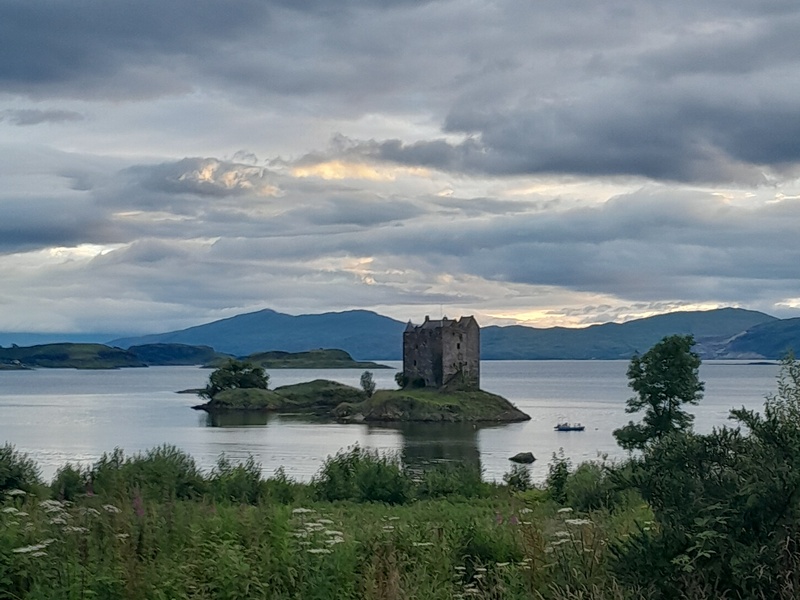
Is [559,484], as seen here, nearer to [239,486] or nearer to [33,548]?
[239,486]

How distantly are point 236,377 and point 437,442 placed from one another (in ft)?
215

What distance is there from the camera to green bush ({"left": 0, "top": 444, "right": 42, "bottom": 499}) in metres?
19.8

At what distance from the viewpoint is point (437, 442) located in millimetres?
87750

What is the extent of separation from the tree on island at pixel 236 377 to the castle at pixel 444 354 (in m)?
29.3

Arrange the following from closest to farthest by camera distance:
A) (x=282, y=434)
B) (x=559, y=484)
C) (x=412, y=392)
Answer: (x=559, y=484), (x=282, y=434), (x=412, y=392)

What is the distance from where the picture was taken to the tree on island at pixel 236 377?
144m

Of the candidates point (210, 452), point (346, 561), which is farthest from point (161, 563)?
point (210, 452)

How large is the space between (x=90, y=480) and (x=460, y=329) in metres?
108

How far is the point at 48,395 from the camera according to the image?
171000 mm

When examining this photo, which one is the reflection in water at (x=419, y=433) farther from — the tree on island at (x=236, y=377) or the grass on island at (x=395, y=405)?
the tree on island at (x=236, y=377)

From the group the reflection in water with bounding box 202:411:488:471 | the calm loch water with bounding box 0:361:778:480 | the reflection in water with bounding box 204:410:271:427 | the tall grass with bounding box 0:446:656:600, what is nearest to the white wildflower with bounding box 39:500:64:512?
the tall grass with bounding box 0:446:656:600

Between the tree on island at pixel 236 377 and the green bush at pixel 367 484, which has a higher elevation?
the green bush at pixel 367 484

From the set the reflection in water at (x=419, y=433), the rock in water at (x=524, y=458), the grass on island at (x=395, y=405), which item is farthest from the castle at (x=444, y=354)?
the rock in water at (x=524, y=458)

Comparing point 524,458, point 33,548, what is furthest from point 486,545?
point 524,458
